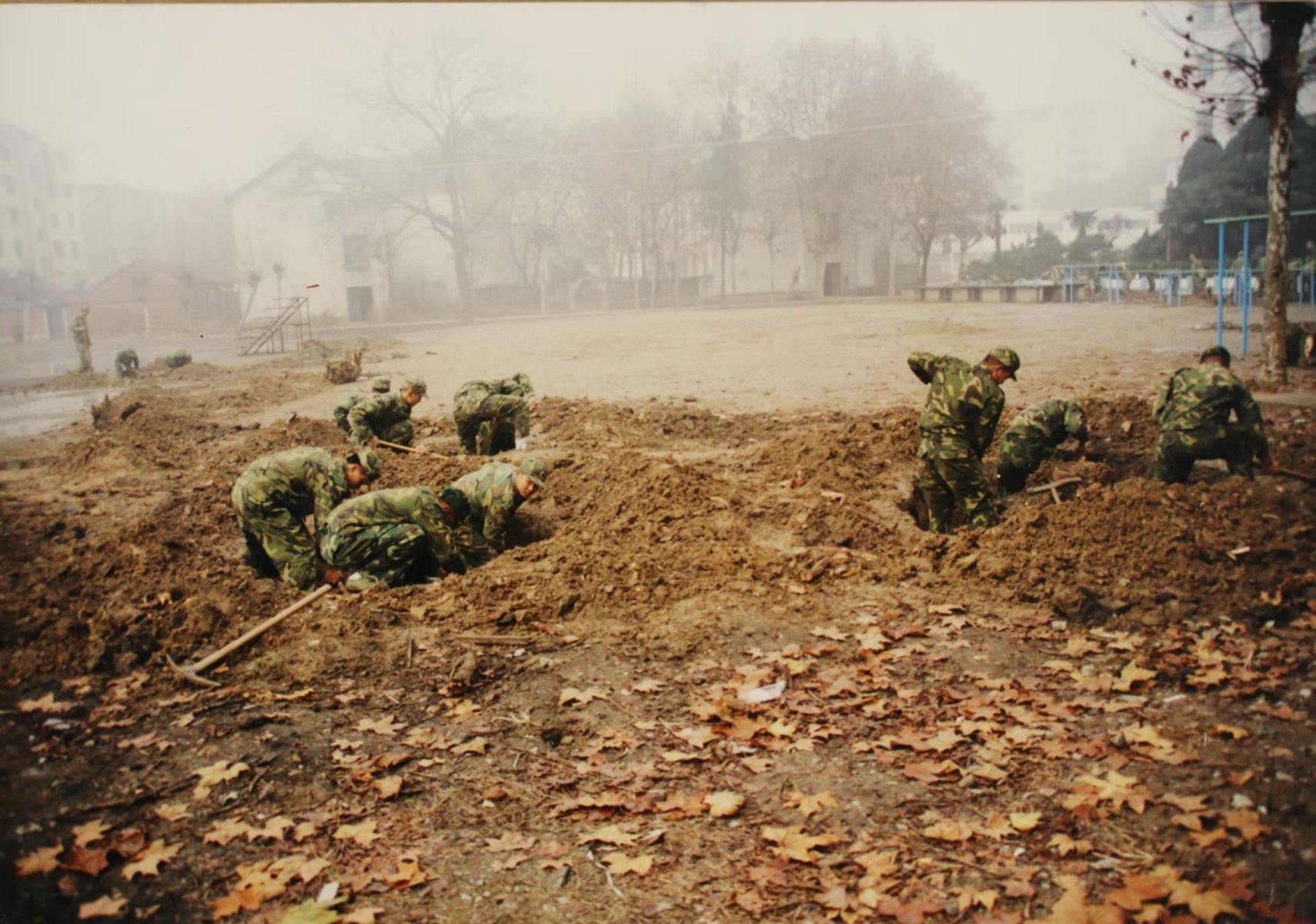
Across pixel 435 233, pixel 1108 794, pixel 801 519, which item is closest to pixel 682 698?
pixel 1108 794

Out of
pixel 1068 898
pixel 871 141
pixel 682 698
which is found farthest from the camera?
pixel 871 141

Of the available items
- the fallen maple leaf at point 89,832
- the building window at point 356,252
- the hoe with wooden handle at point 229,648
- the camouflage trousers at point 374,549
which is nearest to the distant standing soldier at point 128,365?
the building window at point 356,252

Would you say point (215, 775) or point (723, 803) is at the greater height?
point (215, 775)

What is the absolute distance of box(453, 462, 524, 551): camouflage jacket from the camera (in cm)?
586

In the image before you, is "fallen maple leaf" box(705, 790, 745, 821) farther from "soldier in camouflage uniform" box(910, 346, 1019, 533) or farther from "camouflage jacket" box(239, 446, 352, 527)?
"soldier in camouflage uniform" box(910, 346, 1019, 533)

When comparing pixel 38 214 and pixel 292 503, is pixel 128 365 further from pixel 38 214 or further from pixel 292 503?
pixel 292 503

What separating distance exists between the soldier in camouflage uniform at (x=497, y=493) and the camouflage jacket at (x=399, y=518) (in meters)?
0.21

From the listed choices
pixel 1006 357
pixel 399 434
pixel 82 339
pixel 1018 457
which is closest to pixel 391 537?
pixel 399 434

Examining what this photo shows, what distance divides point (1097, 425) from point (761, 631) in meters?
3.86

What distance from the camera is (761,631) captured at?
14.9 ft

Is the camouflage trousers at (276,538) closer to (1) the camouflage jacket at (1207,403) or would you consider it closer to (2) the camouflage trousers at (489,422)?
(2) the camouflage trousers at (489,422)

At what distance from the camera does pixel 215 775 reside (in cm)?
331

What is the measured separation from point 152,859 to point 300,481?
2.95 m

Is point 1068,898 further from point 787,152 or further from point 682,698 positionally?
point 787,152
